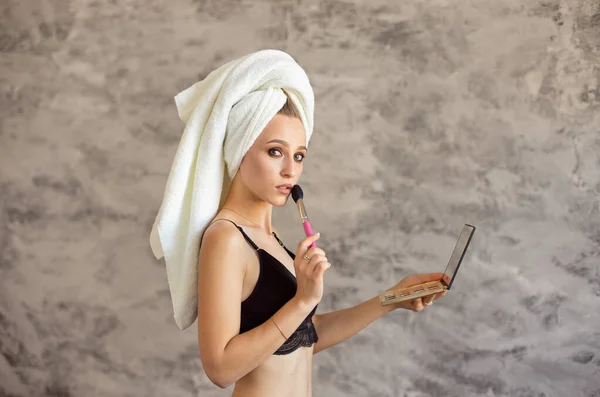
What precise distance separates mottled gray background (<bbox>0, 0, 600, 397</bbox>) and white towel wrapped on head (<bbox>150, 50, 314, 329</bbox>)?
4.00 feet

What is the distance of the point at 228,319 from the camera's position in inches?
46.2

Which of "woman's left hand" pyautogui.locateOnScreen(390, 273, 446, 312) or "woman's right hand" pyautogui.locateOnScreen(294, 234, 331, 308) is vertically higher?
"woman's right hand" pyautogui.locateOnScreen(294, 234, 331, 308)

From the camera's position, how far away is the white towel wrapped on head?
1271 millimetres

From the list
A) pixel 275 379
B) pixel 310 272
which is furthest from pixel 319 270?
pixel 275 379

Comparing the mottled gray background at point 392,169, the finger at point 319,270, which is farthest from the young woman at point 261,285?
the mottled gray background at point 392,169

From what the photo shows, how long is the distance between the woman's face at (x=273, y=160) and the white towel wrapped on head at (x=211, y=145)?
2cm

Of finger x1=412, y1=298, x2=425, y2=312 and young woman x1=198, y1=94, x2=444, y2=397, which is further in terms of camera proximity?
finger x1=412, y1=298, x2=425, y2=312

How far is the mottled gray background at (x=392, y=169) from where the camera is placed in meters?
2.46

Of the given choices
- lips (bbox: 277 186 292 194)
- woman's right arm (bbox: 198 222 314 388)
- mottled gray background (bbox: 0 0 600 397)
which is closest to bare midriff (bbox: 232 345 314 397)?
woman's right arm (bbox: 198 222 314 388)

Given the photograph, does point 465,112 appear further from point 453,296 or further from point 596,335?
point 596,335

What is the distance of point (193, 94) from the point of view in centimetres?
136

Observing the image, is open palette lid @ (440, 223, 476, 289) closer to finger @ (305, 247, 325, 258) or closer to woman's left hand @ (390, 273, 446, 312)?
woman's left hand @ (390, 273, 446, 312)

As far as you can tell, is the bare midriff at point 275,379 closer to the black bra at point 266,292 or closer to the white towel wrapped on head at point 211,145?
the black bra at point 266,292

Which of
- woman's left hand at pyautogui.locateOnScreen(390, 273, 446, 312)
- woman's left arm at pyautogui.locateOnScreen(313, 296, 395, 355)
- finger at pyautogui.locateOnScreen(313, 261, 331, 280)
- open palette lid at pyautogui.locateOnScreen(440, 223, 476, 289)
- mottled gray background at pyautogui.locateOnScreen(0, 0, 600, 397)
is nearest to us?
finger at pyautogui.locateOnScreen(313, 261, 331, 280)
